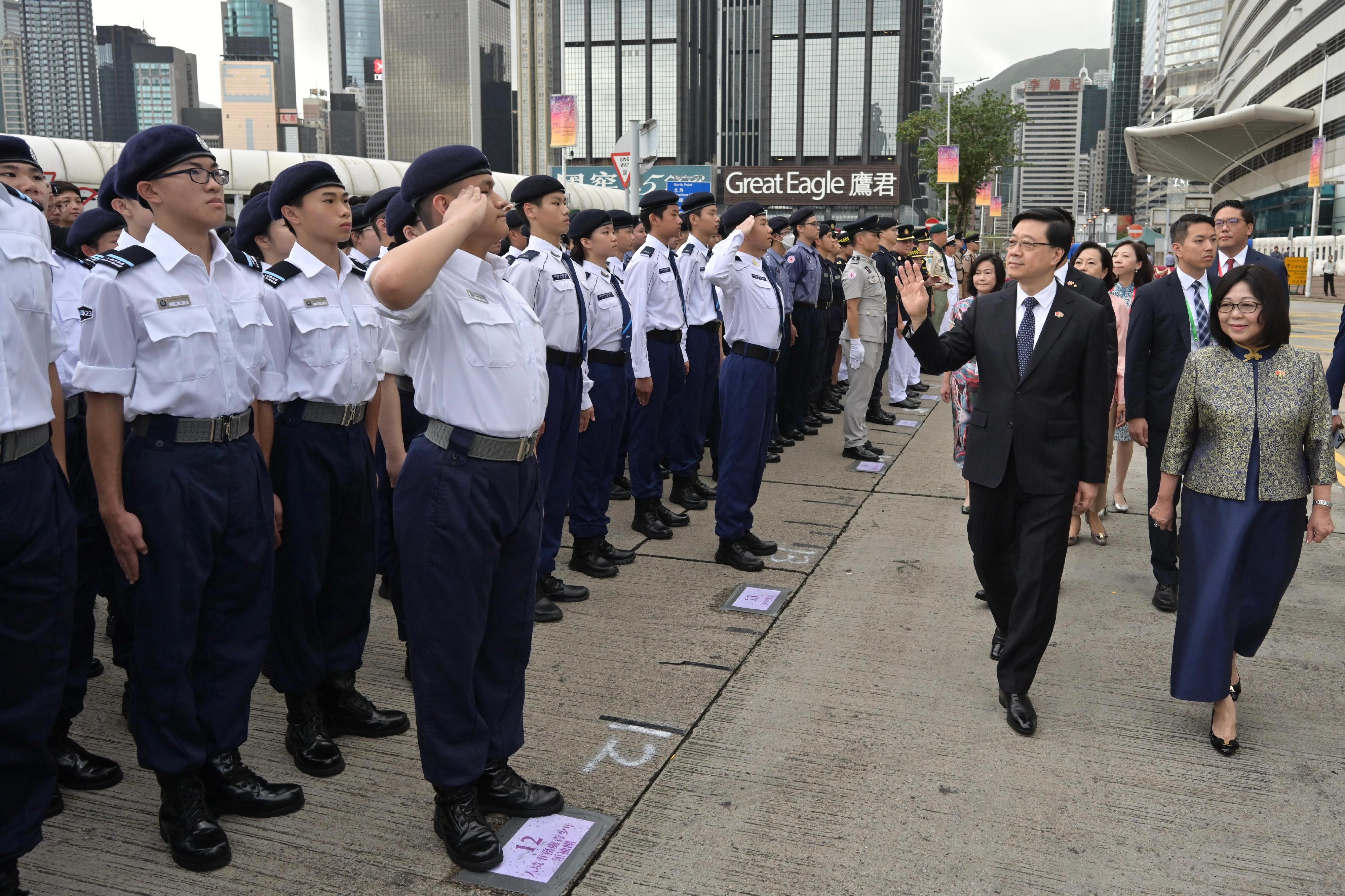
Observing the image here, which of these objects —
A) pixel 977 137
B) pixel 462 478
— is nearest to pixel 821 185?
pixel 977 137

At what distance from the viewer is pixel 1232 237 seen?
568cm

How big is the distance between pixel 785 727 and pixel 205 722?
6.67 feet

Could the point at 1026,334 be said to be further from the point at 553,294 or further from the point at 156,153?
the point at 156,153

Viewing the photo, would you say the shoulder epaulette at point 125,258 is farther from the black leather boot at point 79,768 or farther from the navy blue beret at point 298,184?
the black leather boot at point 79,768

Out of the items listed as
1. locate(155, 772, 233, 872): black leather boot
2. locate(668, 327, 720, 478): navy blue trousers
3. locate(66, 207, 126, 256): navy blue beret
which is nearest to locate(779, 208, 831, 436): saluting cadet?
locate(668, 327, 720, 478): navy blue trousers

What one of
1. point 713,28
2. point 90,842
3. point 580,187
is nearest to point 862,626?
point 90,842

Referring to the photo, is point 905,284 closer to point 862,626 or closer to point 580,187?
point 862,626

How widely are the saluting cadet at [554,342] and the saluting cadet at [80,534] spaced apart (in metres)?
1.87

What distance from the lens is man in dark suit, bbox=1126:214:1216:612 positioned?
5438mm

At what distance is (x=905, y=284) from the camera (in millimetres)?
4223

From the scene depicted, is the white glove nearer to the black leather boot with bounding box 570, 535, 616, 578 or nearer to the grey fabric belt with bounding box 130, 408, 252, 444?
the black leather boot with bounding box 570, 535, 616, 578

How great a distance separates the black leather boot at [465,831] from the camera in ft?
9.86

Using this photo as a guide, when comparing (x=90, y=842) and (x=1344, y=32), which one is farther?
(x=1344, y=32)

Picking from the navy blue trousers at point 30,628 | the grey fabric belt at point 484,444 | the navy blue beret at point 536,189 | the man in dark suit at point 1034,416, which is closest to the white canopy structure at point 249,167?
the navy blue beret at point 536,189
